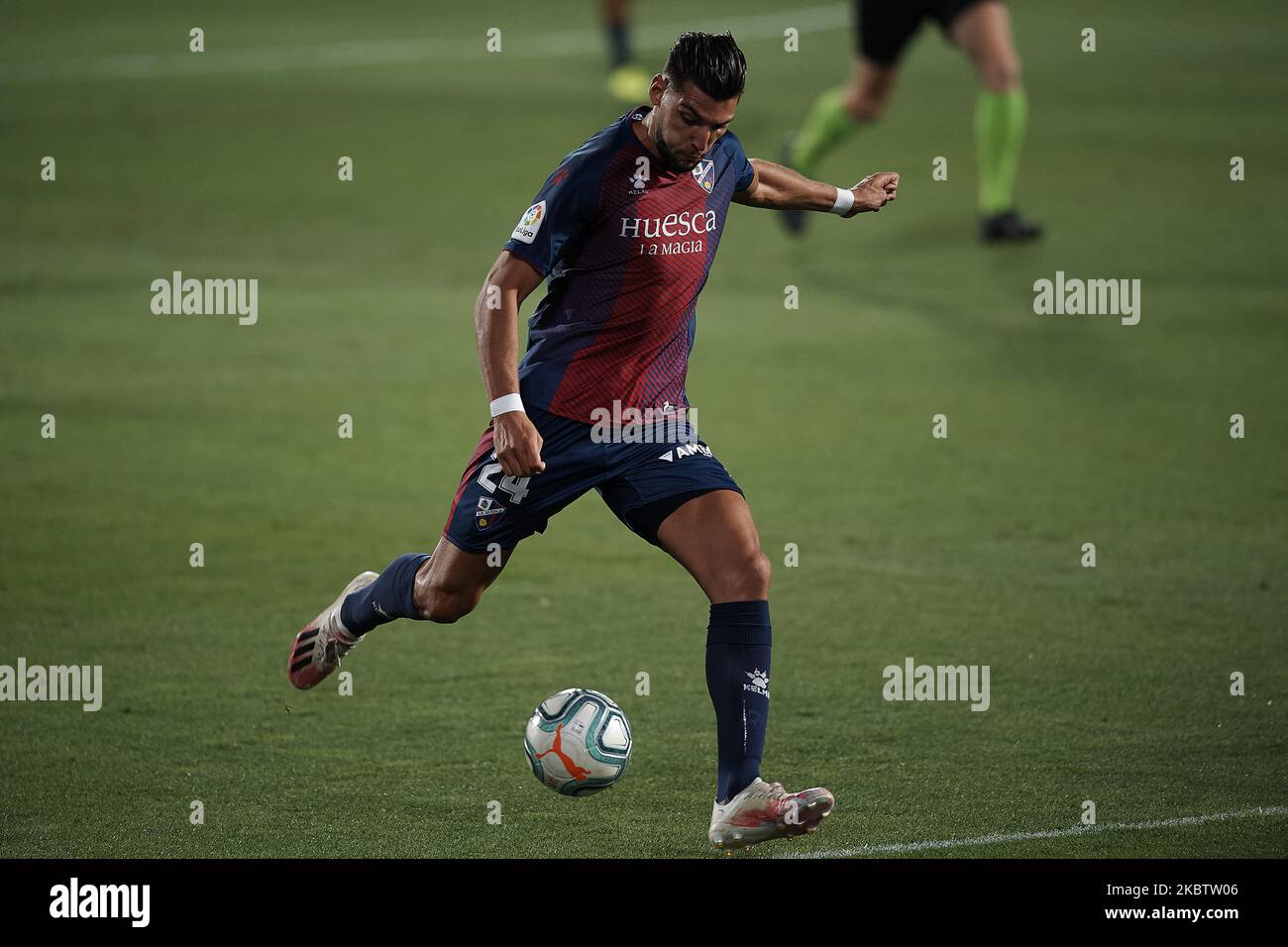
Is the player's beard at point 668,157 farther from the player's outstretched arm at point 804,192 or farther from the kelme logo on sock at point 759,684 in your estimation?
the kelme logo on sock at point 759,684

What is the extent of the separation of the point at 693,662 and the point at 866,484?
2897mm

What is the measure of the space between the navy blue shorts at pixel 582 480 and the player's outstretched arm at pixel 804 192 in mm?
905

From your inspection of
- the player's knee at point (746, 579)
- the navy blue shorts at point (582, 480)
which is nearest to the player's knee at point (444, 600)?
the navy blue shorts at point (582, 480)

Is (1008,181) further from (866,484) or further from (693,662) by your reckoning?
(693,662)

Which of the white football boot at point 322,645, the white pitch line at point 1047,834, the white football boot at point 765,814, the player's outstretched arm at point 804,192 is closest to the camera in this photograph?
the white football boot at point 765,814

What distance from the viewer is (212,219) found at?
16.1 m

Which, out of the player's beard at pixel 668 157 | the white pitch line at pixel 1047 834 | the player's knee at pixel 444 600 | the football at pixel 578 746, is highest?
the player's beard at pixel 668 157

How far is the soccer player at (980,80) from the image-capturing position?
13.7 m

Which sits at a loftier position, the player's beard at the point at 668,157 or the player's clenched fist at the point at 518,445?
the player's beard at the point at 668,157

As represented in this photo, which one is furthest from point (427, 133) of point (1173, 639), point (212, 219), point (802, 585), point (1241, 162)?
point (1173, 639)

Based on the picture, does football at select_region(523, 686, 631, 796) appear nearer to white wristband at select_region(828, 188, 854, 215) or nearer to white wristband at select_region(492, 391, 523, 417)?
white wristband at select_region(492, 391, 523, 417)

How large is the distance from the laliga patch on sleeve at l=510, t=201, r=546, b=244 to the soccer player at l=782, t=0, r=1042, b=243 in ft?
27.4

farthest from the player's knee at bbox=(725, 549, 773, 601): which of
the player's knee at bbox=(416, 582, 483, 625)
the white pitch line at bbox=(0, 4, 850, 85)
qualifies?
the white pitch line at bbox=(0, 4, 850, 85)

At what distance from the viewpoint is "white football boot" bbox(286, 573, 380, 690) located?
6.52 metres
